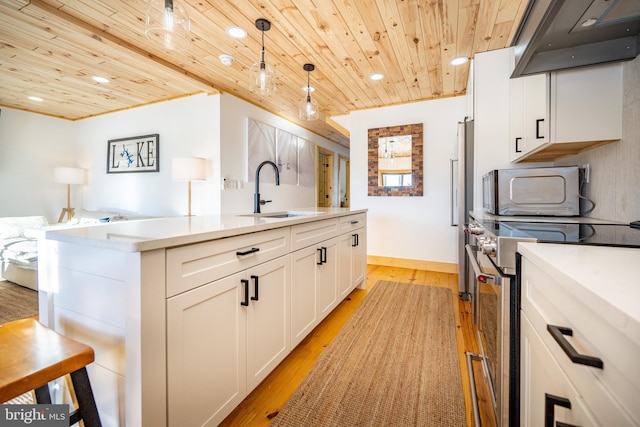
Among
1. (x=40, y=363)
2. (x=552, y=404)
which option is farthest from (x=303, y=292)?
(x=552, y=404)

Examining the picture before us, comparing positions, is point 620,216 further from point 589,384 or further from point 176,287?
point 176,287

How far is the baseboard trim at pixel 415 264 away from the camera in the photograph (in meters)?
3.71

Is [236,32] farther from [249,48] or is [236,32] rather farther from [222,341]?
[222,341]

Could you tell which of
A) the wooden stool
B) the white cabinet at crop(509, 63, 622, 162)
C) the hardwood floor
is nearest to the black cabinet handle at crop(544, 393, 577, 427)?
the hardwood floor

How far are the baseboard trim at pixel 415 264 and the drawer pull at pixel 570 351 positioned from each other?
3419mm

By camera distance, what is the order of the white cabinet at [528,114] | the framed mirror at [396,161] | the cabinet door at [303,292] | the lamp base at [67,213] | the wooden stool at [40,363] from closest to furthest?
1. the wooden stool at [40,363]
2. the cabinet door at [303,292]
3. the white cabinet at [528,114]
4. the framed mirror at [396,161]
5. the lamp base at [67,213]

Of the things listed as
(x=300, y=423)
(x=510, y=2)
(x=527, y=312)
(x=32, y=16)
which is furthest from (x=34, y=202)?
(x=510, y=2)

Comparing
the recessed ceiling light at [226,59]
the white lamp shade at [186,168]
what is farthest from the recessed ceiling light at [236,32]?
the white lamp shade at [186,168]

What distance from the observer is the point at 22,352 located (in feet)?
2.35

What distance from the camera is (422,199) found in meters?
3.88

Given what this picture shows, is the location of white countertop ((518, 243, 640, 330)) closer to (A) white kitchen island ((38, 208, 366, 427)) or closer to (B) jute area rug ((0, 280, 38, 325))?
(A) white kitchen island ((38, 208, 366, 427))

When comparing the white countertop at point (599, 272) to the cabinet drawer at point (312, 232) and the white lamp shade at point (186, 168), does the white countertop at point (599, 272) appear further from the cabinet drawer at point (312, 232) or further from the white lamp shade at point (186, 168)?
the white lamp shade at point (186, 168)

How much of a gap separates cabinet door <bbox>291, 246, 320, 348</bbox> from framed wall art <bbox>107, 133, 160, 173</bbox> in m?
3.30

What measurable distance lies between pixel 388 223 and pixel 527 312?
10.9ft
